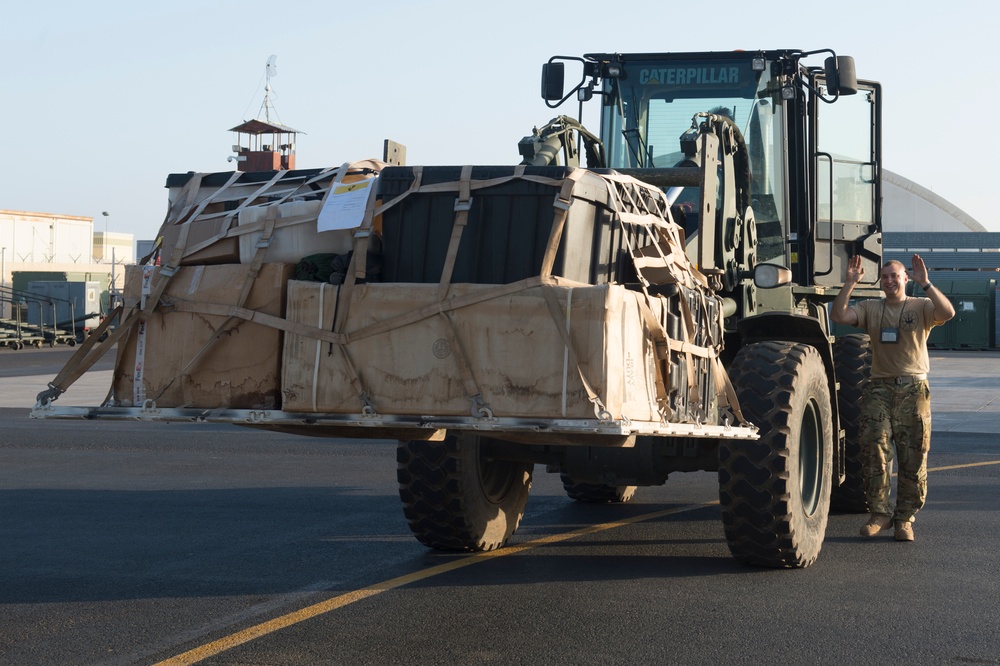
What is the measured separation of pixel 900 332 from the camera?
8914 millimetres

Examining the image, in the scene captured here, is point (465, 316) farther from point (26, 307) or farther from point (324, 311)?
point (26, 307)

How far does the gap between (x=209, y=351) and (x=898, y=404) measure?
Answer: 193 inches

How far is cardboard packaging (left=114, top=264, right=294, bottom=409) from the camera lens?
654 cm

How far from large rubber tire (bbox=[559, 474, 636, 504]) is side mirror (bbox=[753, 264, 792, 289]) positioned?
2.85 metres

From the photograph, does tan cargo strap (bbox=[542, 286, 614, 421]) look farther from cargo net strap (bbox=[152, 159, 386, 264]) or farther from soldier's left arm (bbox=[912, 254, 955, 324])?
soldier's left arm (bbox=[912, 254, 955, 324])

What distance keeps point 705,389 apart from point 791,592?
1229 millimetres

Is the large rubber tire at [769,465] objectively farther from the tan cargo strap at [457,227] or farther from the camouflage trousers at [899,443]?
the tan cargo strap at [457,227]

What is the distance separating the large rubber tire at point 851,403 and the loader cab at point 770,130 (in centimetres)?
56

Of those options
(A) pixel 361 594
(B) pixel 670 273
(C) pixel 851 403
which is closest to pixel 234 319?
(A) pixel 361 594

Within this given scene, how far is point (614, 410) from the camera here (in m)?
6.05

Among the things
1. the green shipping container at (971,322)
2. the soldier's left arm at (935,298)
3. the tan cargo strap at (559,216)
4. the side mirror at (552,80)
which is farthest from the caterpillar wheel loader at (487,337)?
the green shipping container at (971,322)

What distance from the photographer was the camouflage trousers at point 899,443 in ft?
28.8

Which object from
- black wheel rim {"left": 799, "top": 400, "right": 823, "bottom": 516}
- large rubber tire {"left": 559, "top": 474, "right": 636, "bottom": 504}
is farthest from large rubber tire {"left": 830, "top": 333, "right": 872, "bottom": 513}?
large rubber tire {"left": 559, "top": 474, "right": 636, "bottom": 504}

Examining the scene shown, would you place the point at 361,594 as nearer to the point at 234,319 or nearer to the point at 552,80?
the point at 234,319
